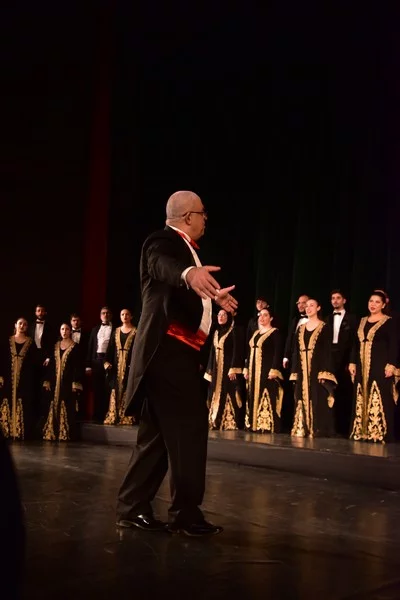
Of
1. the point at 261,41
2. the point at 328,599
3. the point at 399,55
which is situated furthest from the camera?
the point at 261,41

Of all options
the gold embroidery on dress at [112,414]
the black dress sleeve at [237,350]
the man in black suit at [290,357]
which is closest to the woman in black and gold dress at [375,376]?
the man in black suit at [290,357]

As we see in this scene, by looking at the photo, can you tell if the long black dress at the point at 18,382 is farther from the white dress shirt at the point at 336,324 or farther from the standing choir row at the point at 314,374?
the white dress shirt at the point at 336,324

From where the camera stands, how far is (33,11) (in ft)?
26.9

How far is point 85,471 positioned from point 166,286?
2.04 m

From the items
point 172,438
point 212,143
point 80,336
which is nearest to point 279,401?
point 80,336

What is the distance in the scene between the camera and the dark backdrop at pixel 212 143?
6605mm

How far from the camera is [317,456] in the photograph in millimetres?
4094

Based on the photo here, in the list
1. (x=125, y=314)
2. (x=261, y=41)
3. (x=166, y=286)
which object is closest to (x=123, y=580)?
(x=166, y=286)

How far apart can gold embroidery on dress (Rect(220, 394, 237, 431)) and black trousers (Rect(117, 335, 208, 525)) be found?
3.80 meters

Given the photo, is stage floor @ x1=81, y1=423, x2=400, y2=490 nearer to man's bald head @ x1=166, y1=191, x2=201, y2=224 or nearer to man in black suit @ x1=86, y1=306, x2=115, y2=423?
man in black suit @ x1=86, y1=306, x2=115, y2=423

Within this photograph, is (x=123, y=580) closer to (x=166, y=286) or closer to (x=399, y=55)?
(x=166, y=286)

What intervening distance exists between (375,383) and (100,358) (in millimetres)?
2787

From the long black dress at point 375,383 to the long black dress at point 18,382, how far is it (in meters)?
2.98

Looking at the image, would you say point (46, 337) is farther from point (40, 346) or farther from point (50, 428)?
point (50, 428)
